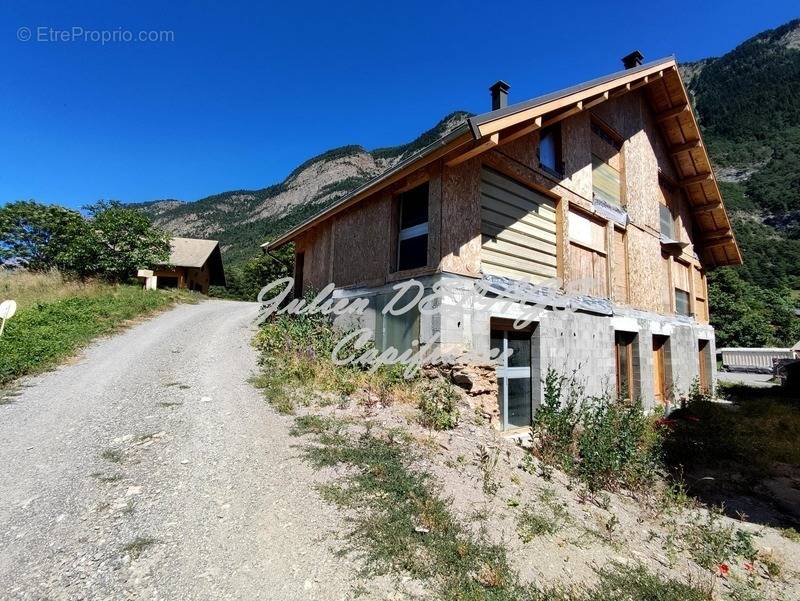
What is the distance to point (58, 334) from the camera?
9836 millimetres

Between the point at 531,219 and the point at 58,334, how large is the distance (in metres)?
12.1

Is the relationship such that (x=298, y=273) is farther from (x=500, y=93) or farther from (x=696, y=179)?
(x=696, y=179)

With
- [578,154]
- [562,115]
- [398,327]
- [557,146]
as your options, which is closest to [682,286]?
[578,154]

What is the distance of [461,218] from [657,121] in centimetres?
1156

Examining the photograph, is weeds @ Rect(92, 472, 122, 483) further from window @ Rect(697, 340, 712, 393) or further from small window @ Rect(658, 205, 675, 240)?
window @ Rect(697, 340, 712, 393)

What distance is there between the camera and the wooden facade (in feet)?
23.3

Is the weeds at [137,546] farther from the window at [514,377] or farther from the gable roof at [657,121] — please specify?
the gable roof at [657,121]

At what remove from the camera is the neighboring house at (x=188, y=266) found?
28266mm

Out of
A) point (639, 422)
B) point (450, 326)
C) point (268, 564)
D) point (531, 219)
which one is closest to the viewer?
point (268, 564)

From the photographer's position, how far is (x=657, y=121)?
13695 mm

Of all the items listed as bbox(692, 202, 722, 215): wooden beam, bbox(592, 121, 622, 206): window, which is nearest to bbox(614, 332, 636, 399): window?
bbox(592, 121, 622, 206): window

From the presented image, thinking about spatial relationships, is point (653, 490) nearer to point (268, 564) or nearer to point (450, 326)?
point (450, 326)

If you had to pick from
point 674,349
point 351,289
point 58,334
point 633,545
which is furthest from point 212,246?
point 633,545

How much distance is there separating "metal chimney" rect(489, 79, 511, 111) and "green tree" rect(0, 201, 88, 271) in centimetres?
2325
